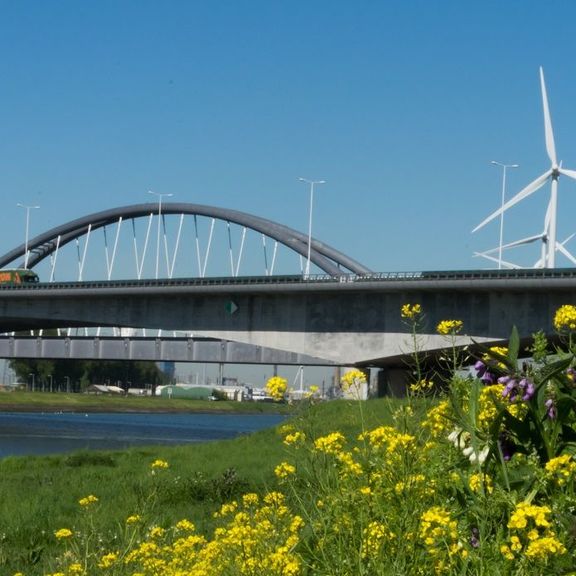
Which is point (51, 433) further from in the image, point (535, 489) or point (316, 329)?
point (535, 489)

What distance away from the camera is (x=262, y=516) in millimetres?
8375

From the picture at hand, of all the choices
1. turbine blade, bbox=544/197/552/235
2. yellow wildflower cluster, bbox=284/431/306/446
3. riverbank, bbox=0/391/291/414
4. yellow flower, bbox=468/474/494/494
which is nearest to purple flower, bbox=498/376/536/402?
yellow flower, bbox=468/474/494/494

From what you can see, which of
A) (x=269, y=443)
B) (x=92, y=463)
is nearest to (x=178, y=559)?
(x=92, y=463)

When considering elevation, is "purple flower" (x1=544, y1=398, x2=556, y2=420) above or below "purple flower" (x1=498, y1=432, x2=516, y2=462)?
above

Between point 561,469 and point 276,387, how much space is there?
201 cm

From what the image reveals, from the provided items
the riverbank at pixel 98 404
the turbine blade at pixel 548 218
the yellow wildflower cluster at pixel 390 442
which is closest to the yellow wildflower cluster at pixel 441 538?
the yellow wildflower cluster at pixel 390 442

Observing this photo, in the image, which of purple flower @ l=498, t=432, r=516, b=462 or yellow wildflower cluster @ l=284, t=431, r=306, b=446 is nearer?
purple flower @ l=498, t=432, r=516, b=462

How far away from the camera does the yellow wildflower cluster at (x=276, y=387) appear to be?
23.6 feet

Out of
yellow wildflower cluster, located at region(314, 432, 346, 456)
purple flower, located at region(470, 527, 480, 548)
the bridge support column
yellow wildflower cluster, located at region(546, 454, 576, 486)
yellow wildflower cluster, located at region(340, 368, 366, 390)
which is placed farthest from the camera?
the bridge support column

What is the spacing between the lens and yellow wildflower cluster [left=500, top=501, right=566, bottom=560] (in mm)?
4820

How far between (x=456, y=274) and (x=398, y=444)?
4928 centimetres

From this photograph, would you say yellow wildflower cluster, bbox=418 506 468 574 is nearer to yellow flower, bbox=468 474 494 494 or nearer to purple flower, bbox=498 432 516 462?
yellow flower, bbox=468 474 494 494

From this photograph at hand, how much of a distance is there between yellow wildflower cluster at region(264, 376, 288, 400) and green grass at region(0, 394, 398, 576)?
274 millimetres

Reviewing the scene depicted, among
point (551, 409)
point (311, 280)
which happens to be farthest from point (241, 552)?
point (311, 280)
